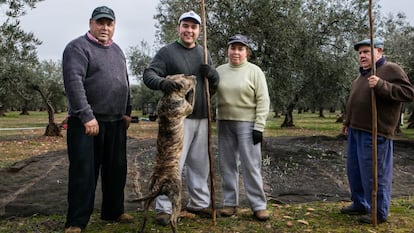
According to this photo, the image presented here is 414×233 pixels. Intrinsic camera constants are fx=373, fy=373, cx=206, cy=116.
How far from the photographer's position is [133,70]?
29.2 metres

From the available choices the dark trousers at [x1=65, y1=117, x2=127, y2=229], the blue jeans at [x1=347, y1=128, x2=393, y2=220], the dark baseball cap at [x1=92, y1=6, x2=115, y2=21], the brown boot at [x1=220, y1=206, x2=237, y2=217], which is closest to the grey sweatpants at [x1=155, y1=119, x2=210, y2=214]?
the brown boot at [x1=220, y1=206, x2=237, y2=217]

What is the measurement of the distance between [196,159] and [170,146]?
744mm

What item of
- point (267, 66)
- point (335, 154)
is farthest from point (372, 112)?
point (267, 66)

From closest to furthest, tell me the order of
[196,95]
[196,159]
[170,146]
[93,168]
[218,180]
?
[170,146]
[93,168]
[196,95]
[196,159]
[218,180]

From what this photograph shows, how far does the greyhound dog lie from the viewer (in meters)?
4.29

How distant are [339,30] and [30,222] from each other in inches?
635

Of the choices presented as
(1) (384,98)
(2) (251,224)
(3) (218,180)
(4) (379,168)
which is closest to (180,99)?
(2) (251,224)

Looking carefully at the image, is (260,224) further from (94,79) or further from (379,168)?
(94,79)

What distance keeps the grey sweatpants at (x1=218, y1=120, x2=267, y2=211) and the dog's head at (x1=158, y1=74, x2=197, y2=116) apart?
886 millimetres

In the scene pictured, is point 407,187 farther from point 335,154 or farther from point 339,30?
point 339,30

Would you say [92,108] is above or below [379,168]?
above

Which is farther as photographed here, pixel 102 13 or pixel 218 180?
pixel 218 180

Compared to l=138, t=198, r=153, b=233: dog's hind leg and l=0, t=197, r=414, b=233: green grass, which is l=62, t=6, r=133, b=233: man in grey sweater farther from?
l=138, t=198, r=153, b=233: dog's hind leg

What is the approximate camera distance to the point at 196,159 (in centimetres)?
501
